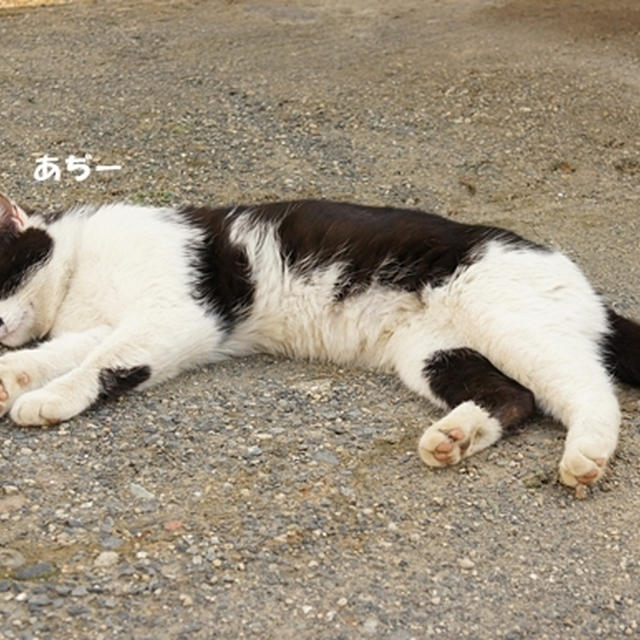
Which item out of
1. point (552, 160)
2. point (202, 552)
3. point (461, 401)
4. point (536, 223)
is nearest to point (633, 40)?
point (552, 160)

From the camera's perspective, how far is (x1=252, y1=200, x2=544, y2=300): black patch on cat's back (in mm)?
3861

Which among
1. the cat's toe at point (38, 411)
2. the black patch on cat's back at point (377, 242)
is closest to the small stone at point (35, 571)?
the cat's toe at point (38, 411)

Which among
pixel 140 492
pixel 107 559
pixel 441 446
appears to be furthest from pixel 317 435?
pixel 107 559

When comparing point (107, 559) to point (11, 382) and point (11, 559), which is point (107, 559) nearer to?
point (11, 559)

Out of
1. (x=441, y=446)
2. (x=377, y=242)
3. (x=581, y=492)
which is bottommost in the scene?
(x=581, y=492)

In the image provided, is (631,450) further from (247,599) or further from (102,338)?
(102,338)

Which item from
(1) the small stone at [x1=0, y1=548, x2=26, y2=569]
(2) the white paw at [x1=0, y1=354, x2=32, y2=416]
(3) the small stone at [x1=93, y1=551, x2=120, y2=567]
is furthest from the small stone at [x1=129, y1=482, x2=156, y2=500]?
(2) the white paw at [x1=0, y1=354, x2=32, y2=416]

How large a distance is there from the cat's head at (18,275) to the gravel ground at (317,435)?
627mm

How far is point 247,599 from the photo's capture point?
8.63 ft

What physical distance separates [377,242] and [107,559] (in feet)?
5.38

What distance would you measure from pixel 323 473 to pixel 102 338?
105 centimetres

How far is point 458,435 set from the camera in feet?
10.6

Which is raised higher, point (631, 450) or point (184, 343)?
point (184, 343)

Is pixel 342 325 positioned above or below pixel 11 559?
below
